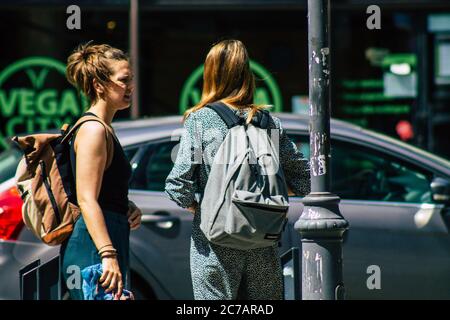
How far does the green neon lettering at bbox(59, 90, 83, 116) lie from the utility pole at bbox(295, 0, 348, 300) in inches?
244

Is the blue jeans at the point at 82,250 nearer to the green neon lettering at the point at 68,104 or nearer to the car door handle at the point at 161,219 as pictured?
the car door handle at the point at 161,219

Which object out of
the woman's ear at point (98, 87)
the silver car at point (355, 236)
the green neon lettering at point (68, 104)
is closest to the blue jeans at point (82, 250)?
the woman's ear at point (98, 87)

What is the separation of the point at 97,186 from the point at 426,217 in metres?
3.00

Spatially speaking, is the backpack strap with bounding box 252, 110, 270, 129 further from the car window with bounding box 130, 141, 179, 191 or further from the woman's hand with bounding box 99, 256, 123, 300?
the car window with bounding box 130, 141, 179, 191

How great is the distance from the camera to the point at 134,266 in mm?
6312

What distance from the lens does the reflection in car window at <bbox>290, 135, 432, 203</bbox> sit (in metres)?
6.62

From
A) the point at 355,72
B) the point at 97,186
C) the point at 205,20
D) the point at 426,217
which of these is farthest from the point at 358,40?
the point at 97,186

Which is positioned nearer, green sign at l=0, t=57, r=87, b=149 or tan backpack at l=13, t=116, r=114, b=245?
tan backpack at l=13, t=116, r=114, b=245

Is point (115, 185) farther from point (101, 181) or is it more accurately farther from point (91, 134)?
point (91, 134)

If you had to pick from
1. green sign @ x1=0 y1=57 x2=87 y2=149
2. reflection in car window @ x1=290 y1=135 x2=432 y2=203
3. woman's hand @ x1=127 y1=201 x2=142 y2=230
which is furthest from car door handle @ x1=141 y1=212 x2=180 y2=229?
green sign @ x1=0 y1=57 x2=87 y2=149

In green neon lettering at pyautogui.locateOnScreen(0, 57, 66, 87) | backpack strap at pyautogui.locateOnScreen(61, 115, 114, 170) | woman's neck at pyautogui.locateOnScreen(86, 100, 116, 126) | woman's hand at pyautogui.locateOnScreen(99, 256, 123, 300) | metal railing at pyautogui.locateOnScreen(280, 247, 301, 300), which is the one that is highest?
green neon lettering at pyautogui.locateOnScreen(0, 57, 66, 87)

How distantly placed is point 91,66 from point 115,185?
0.54 m

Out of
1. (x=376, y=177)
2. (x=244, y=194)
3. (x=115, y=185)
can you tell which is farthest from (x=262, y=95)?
(x=244, y=194)
